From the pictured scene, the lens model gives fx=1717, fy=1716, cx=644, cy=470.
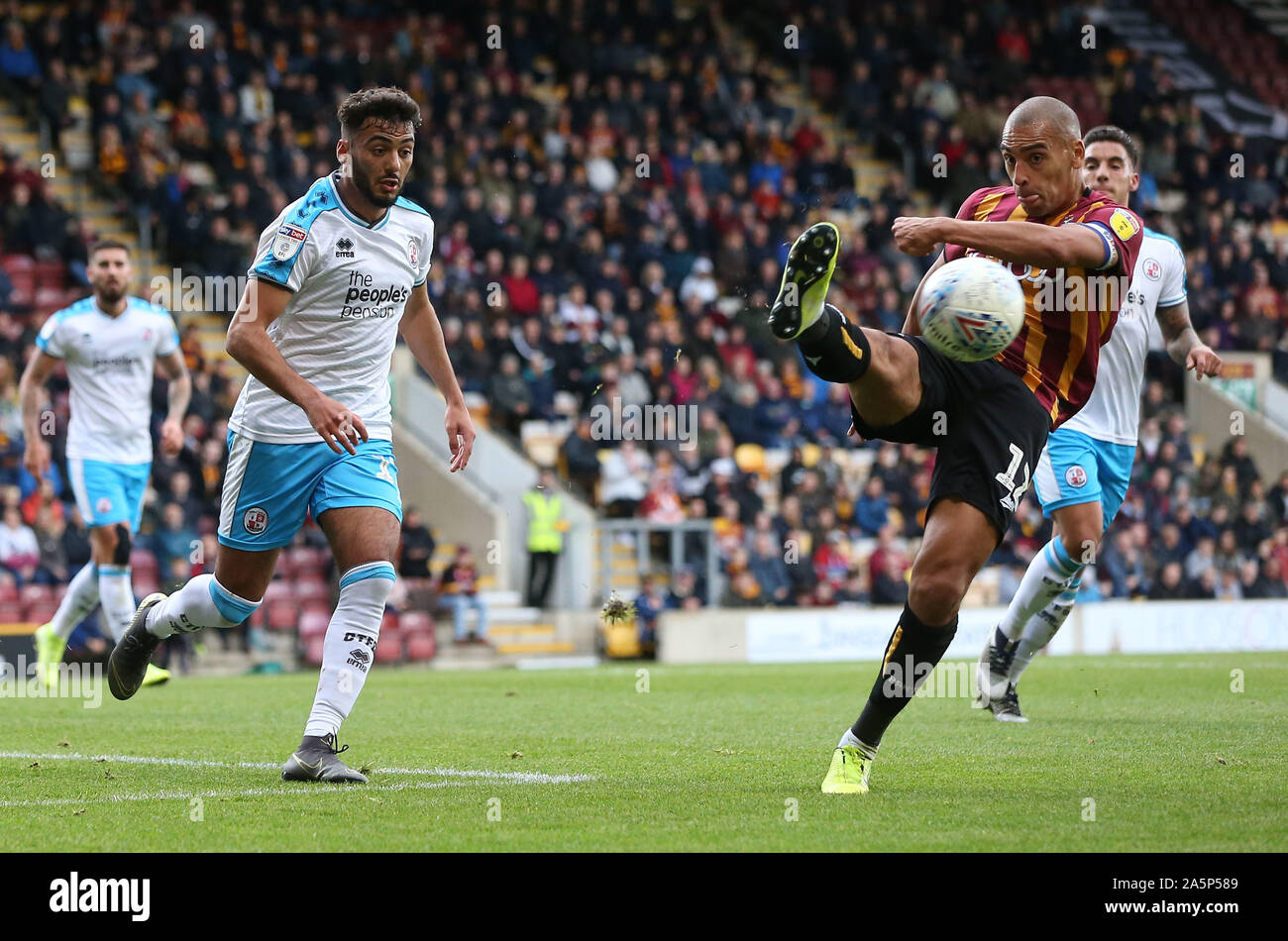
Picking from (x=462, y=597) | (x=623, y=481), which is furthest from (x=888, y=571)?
(x=462, y=597)

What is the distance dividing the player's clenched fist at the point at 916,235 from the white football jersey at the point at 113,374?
7.42 metres

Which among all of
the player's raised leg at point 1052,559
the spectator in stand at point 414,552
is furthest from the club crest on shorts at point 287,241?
the spectator in stand at point 414,552

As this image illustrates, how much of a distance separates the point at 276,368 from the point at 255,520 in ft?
2.67

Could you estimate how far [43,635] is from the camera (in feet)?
40.8

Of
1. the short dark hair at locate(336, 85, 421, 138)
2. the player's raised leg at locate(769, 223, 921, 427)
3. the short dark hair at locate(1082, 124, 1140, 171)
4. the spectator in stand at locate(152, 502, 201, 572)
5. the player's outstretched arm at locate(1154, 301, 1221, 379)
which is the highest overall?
the short dark hair at locate(1082, 124, 1140, 171)

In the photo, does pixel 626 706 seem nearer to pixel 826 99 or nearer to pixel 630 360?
pixel 630 360

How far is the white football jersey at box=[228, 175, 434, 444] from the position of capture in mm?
6816

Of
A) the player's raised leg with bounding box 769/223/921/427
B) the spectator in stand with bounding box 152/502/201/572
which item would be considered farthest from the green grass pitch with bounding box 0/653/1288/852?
the spectator in stand with bounding box 152/502/201/572

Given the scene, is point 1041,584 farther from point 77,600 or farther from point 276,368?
point 77,600

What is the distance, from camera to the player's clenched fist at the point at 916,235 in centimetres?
593

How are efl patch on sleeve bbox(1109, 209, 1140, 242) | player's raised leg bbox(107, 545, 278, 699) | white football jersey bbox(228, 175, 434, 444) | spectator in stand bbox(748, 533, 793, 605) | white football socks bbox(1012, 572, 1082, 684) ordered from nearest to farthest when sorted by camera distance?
efl patch on sleeve bbox(1109, 209, 1140, 242) → white football jersey bbox(228, 175, 434, 444) → player's raised leg bbox(107, 545, 278, 699) → white football socks bbox(1012, 572, 1082, 684) → spectator in stand bbox(748, 533, 793, 605)

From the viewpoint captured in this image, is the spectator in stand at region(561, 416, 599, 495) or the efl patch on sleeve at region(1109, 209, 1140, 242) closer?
the efl patch on sleeve at region(1109, 209, 1140, 242)

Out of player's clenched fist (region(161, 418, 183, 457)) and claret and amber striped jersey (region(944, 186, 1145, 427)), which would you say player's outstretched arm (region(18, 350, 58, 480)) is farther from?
claret and amber striped jersey (region(944, 186, 1145, 427))
